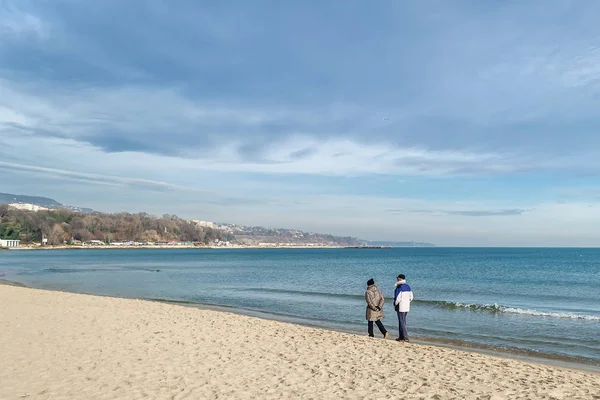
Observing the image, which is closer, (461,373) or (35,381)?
(35,381)

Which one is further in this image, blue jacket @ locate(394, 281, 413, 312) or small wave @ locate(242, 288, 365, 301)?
small wave @ locate(242, 288, 365, 301)

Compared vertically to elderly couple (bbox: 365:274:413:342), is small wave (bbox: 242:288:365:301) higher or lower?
lower

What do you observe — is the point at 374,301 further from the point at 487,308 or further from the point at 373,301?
the point at 487,308

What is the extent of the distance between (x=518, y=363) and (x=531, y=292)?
25.3 meters

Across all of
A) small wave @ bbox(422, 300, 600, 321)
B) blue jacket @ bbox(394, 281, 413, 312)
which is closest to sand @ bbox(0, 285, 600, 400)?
blue jacket @ bbox(394, 281, 413, 312)

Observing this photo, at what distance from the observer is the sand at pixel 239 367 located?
7.93 m

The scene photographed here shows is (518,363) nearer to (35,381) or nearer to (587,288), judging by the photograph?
(35,381)

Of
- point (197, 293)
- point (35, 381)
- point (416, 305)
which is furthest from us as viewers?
point (197, 293)

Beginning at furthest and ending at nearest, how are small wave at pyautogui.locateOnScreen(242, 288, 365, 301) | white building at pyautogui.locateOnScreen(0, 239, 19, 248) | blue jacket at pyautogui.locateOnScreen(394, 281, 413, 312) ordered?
white building at pyautogui.locateOnScreen(0, 239, 19, 248) → small wave at pyautogui.locateOnScreen(242, 288, 365, 301) → blue jacket at pyautogui.locateOnScreen(394, 281, 413, 312)

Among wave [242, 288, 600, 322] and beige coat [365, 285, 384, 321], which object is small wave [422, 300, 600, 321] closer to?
wave [242, 288, 600, 322]

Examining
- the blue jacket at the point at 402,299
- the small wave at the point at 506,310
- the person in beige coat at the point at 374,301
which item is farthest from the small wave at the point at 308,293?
the blue jacket at the point at 402,299

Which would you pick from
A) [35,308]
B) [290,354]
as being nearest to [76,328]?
[35,308]

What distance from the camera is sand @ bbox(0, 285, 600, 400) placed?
7934 millimetres

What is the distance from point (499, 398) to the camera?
767cm
